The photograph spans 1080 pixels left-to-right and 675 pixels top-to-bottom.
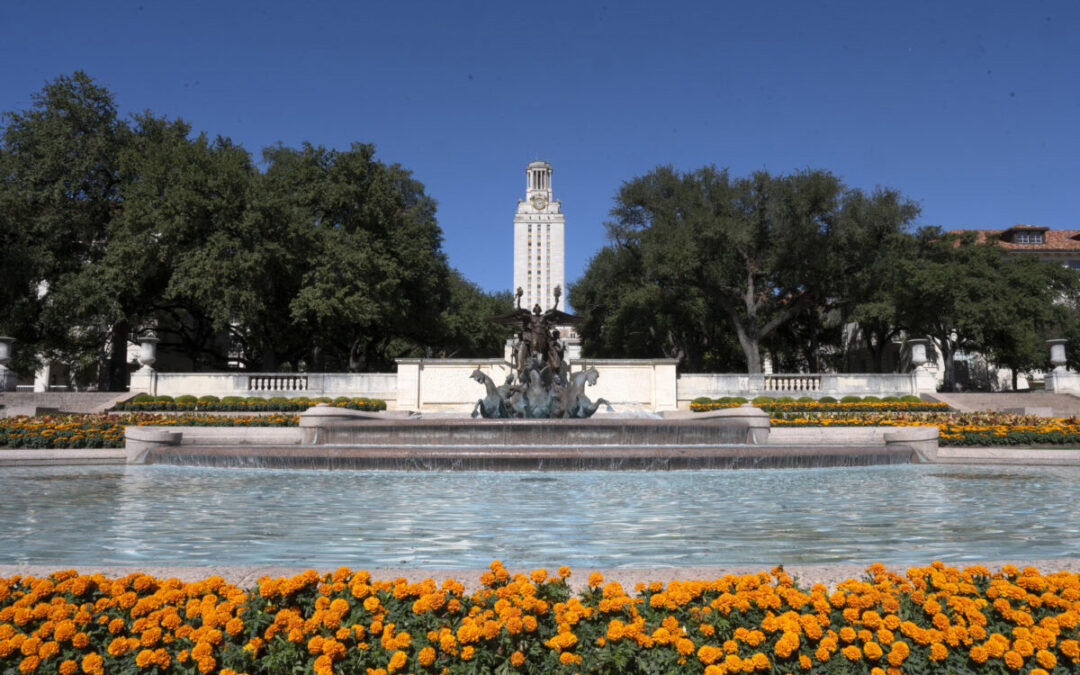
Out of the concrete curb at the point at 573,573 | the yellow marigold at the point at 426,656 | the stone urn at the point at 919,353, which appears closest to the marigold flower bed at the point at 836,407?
the stone urn at the point at 919,353

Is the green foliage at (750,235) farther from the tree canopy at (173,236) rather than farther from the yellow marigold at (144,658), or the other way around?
the yellow marigold at (144,658)

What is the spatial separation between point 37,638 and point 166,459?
12.9 meters

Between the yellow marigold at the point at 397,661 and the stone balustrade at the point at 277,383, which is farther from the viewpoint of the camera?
the stone balustrade at the point at 277,383

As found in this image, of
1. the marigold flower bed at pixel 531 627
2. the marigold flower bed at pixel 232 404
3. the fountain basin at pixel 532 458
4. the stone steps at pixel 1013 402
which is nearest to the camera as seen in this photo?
the marigold flower bed at pixel 531 627

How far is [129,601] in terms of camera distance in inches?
146

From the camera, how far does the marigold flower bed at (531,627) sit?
332 cm

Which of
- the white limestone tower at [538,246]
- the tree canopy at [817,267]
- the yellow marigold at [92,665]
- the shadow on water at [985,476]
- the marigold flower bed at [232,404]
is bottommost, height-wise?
the shadow on water at [985,476]

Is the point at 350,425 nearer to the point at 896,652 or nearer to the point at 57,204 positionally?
the point at 896,652

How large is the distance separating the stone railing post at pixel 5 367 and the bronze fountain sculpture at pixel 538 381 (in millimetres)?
24379

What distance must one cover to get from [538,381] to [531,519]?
15126 millimetres

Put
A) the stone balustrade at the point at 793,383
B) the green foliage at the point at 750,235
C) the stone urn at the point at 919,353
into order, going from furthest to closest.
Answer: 1. the green foliage at the point at 750,235
2. the stone urn at the point at 919,353
3. the stone balustrade at the point at 793,383

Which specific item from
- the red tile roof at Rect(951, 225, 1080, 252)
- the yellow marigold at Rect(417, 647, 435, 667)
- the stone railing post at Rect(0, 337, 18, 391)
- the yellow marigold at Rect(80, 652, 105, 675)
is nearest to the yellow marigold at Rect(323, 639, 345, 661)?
the yellow marigold at Rect(417, 647, 435, 667)

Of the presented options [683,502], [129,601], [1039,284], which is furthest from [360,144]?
[1039,284]

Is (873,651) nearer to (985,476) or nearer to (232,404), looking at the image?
(985,476)
